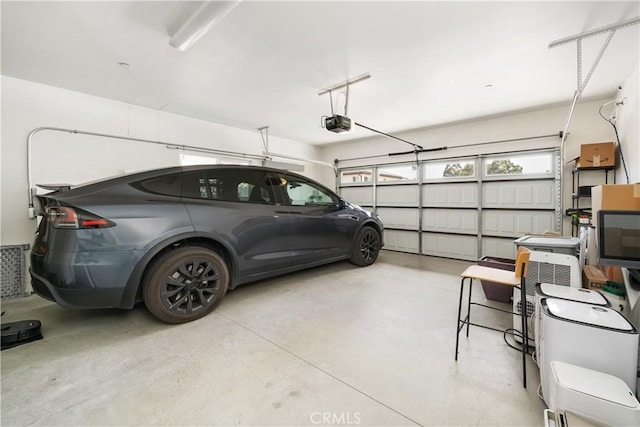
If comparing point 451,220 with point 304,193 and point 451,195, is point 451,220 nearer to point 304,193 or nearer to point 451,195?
point 451,195

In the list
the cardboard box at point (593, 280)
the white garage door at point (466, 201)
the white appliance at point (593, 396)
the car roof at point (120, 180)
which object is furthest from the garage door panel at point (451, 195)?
the car roof at point (120, 180)

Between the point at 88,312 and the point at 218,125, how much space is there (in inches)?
148

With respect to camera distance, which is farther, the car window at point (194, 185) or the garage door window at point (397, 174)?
the garage door window at point (397, 174)

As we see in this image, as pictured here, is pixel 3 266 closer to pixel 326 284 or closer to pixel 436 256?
pixel 326 284

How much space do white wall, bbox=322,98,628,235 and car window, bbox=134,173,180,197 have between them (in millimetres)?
4332

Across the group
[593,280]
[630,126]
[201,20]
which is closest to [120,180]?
[201,20]

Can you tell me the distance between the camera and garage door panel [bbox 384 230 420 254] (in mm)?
5816

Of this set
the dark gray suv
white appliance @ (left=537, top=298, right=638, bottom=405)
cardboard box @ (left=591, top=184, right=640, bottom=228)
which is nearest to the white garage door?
cardboard box @ (left=591, top=184, right=640, bottom=228)

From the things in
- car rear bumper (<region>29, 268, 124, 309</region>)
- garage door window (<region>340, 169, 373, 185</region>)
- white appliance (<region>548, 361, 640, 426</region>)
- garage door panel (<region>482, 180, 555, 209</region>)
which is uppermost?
garage door window (<region>340, 169, 373, 185</region>)

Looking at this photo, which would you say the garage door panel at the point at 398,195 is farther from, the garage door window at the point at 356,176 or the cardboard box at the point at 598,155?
the cardboard box at the point at 598,155

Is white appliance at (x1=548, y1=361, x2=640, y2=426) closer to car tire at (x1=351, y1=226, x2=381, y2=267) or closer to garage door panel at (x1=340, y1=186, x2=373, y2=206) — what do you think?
car tire at (x1=351, y1=226, x2=381, y2=267)

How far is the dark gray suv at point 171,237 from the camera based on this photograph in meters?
1.96

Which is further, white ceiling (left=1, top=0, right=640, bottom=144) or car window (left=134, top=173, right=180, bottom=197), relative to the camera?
car window (left=134, top=173, right=180, bottom=197)
